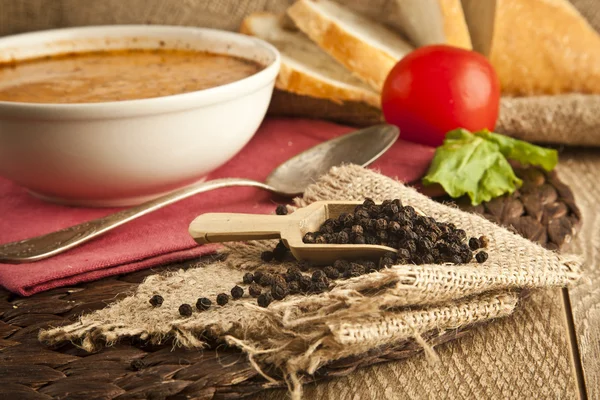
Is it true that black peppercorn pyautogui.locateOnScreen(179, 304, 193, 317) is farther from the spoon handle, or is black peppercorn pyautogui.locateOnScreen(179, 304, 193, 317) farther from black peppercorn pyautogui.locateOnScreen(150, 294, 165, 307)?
the spoon handle

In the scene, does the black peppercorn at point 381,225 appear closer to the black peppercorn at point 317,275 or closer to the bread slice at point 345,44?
the black peppercorn at point 317,275

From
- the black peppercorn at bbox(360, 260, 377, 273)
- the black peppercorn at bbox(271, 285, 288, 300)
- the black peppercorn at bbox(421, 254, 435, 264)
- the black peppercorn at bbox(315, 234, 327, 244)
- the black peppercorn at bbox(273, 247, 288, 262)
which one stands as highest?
the black peppercorn at bbox(421, 254, 435, 264)

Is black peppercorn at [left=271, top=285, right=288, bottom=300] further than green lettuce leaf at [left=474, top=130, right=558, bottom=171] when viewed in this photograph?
No

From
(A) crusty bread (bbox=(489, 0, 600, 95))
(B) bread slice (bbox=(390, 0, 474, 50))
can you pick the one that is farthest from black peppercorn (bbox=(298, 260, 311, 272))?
(A) crusty bread (bbox=(489, 0, 600, 95))

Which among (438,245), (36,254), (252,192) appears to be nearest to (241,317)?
(438,245)

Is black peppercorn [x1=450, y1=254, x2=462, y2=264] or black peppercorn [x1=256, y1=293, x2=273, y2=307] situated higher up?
black peppercorn [x1=450, y1=254, x2=462, y2=264]

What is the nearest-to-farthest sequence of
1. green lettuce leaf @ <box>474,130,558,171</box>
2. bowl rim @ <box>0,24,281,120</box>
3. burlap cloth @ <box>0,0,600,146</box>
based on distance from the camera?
bowl rim @ <box>0,24,281,120</box> < green lettuce leaf @ <box>474,130,558,171</box> < burlap cloth @ <box>0,0,600,146</box>

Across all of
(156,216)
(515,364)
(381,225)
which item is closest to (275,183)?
(156,216)

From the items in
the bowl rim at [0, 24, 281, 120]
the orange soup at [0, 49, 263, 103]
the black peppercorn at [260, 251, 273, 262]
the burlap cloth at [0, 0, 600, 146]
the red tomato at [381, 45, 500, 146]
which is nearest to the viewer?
the black peppercorn at [260, 251, 273, 262]
